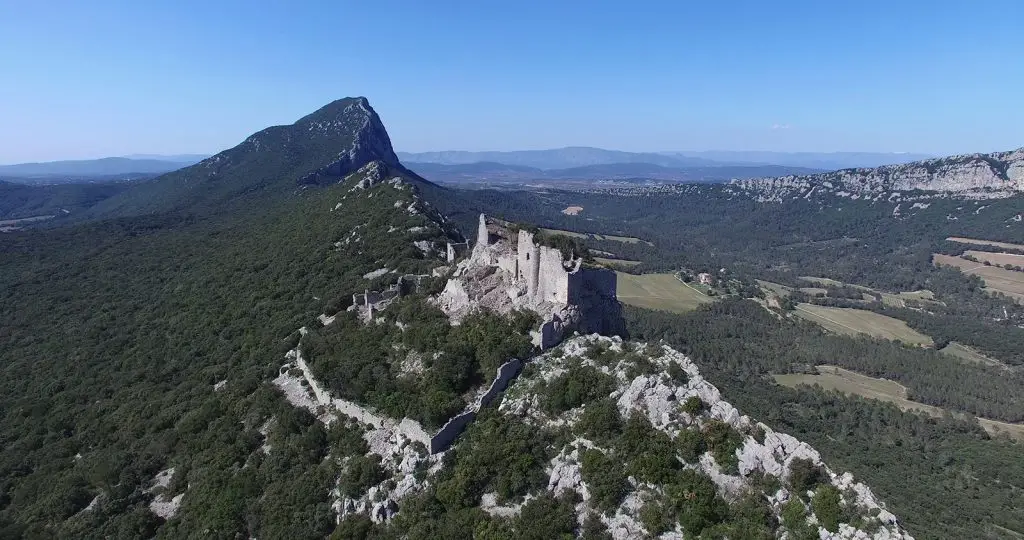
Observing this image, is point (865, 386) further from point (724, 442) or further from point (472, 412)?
point (472, 412)

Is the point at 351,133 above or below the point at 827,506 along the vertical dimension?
above

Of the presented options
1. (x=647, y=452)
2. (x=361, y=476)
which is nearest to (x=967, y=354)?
(x=647, y=452)

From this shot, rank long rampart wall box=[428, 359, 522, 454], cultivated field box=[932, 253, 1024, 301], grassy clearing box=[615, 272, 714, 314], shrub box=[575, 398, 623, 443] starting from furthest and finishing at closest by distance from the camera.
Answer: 1. cultivated field box=[932, 253, 1024, 301]
2. grassy clearing box=[615, 272, 714, 314]
3. long rampart wall box=[428, 359, 522, 454]
4. shrub box=[575, 398, 623, 443]

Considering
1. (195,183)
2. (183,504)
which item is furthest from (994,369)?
(195,183)

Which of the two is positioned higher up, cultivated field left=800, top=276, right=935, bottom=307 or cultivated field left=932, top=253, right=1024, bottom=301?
cultivated field left=932, top=253, right=1024, bottom=301

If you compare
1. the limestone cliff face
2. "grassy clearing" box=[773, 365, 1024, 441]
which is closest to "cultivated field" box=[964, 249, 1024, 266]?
"grassy clearing" box=[773, 365, 1024, 441]

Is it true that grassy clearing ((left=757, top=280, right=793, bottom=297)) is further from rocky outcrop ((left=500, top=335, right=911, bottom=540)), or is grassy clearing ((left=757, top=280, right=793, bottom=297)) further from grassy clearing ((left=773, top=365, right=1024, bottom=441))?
rocky outcrop ((left=500, top=335, right=911, bottom=540))

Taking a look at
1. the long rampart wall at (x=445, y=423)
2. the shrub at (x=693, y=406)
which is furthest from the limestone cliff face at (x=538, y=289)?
the shrub at (x=693, y=406)
